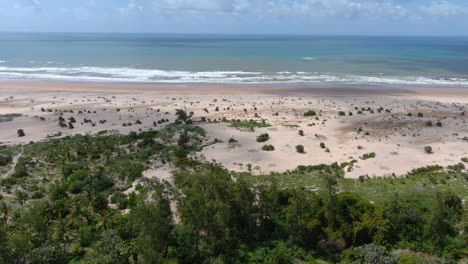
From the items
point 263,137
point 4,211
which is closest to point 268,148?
point 263,137

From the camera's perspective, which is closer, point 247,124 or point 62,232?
point 62,232

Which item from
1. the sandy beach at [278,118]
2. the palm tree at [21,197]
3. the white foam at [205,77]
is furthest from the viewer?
the white foam at [205,77]

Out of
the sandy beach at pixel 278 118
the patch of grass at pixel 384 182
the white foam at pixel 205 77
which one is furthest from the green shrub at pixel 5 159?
the white foam at pixel 205 77

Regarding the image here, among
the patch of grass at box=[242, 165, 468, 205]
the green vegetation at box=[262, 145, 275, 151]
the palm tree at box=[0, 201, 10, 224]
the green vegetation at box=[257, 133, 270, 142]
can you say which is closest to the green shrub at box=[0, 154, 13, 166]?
the palm tree at box=[0, 201, 10, 224]

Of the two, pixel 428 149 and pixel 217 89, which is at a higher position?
pixel 217 89

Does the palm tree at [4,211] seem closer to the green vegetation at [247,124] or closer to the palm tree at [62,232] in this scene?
the palm tree at [62,232]

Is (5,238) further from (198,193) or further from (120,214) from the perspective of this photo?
(198,193)

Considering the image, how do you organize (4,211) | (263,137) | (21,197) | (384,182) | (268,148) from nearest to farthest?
(4,211) < (21,197) < (384,182) < (268,148) < (263,137)

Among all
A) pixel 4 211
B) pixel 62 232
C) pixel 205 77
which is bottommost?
pixel 62 232

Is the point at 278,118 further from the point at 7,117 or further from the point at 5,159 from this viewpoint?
the point at 7,117
